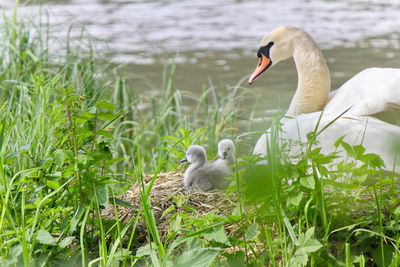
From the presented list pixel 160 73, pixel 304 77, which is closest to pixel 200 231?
pixel 304 77

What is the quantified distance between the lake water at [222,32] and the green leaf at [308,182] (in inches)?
198

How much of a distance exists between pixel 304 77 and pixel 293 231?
7.10 ft

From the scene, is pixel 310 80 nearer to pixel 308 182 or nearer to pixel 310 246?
pixel 308 182

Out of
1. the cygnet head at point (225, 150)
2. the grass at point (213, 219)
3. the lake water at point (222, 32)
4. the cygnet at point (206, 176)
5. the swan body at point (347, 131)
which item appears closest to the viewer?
the grass at point (213, 219)

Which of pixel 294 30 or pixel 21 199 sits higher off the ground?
pixel 294 30

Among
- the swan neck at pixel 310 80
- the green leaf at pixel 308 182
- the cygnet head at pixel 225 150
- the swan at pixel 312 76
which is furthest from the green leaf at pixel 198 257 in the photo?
the swan neck at pixel 310 80

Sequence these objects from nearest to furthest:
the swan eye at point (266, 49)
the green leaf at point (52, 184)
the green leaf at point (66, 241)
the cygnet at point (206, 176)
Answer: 1. the green leaf at point (66, 241)
2. the green leaf at point (52, 184)
3. the cygnet at point (206, 176)
4. the swan eye at point (266, 49)

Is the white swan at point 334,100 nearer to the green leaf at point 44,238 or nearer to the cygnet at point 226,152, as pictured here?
the cygnet at point 226,152

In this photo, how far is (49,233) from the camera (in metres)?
2.73

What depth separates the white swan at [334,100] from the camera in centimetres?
317

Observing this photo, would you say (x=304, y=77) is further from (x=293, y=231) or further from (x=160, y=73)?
(x=160, y=73)

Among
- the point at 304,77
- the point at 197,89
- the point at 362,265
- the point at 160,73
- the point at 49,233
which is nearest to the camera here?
the point at 362,265

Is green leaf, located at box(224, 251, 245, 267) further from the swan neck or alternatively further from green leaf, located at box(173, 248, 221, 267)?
the swan neck

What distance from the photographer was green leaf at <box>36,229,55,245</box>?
2.58m
